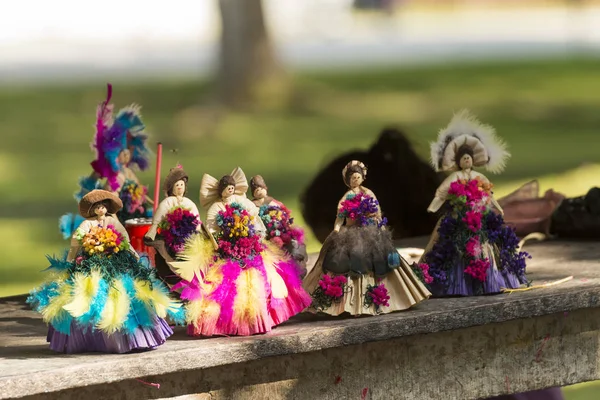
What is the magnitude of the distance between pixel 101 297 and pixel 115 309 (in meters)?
0.08

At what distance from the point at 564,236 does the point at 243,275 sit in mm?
2899

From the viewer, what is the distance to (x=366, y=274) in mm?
6117

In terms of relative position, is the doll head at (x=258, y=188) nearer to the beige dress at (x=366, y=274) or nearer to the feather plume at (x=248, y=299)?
the beige dress at (x=366, y=274)

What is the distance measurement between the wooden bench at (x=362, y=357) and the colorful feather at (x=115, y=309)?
128 millimetres

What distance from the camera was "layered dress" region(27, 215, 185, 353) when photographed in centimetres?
550

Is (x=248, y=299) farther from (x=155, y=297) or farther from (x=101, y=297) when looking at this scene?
(x=101, y=297)

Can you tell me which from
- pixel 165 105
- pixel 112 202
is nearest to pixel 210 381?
pixel 112 202

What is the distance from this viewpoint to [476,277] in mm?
6465

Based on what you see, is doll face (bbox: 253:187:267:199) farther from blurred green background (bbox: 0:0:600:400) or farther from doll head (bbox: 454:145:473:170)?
blurred green background (bbox: 0:0:600:400)

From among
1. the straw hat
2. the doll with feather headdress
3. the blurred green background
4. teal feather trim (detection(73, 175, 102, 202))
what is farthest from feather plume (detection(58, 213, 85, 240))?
the blurred green background

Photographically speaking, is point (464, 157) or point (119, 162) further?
point (119, 162)

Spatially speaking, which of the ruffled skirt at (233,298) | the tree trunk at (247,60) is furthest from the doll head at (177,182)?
the tree trunk at (247,60)

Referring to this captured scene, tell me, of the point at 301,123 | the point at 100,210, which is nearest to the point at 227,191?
the point at 100,210

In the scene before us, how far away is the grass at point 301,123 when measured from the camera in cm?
1645
